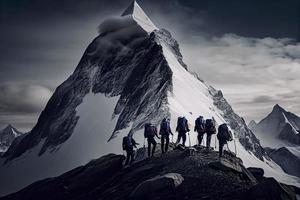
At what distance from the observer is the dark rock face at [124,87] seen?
12925 cm

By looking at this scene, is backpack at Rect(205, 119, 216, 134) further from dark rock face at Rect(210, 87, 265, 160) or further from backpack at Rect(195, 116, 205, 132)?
dark rock face at Rect(210, 87, 265, 160)

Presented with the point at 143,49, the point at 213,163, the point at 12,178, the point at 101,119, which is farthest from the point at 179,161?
the point at 12,178

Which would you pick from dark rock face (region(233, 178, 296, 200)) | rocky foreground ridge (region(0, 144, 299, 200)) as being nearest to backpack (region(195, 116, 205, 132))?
rocky foreground ridge (region(0, 144, 299, 200))

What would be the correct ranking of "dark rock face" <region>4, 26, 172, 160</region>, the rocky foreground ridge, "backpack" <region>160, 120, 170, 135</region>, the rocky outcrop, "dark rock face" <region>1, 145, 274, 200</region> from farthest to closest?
"dark rock face" <region>4, 26, 172, 160</region>, "backpack" <region>160, 120, 170, 135</region>, the rocky outcrop, "dark rock face" <region>1, 145, 274, 200</region>, the rocky foreground ridge

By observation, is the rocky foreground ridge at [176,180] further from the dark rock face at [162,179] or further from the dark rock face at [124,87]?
the dark rock face at [124,87]

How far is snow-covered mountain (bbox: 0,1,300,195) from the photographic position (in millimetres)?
130625

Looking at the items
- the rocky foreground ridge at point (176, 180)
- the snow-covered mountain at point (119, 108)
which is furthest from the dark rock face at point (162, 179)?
the snow-covered mountain at point (119, 108)

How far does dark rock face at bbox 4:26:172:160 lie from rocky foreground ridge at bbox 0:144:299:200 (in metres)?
60.9

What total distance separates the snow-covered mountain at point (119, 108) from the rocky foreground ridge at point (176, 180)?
2245 inches

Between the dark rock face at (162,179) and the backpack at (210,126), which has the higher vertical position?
the backpack at (210,126)

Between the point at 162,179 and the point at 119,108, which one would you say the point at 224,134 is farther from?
the point at 119,108

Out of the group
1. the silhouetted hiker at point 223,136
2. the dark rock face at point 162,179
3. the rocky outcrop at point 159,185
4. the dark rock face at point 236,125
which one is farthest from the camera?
the dark rock face at point 236,125

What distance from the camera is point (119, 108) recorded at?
152125mm

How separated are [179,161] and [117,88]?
130 m
